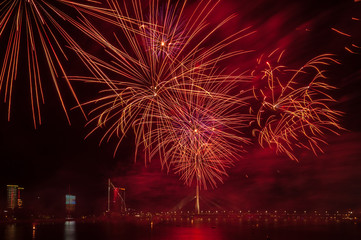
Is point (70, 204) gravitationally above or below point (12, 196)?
below

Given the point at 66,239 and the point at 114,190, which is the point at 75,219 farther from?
the point at 66,239

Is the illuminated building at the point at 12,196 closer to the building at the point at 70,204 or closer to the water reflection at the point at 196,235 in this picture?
the building at the point at 70,204

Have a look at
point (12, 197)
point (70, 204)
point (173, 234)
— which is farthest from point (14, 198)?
point (173, 234)

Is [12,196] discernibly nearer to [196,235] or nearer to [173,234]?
[173,234]

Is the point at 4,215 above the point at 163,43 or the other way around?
the other way around

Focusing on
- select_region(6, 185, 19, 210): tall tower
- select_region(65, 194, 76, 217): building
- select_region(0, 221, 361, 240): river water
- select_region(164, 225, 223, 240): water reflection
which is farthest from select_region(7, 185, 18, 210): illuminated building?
select_region(164, 225, 223, 240): water reflection

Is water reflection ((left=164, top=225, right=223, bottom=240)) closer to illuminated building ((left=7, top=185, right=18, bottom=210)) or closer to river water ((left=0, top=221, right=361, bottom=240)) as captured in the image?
river water ((left=0, top=221, right=361, bottom=240))

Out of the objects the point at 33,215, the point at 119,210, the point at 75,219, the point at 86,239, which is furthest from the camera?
the point at 119,210

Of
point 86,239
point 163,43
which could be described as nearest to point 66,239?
point 86,239

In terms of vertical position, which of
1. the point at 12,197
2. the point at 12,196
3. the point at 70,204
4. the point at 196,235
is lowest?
the point at 196,235
